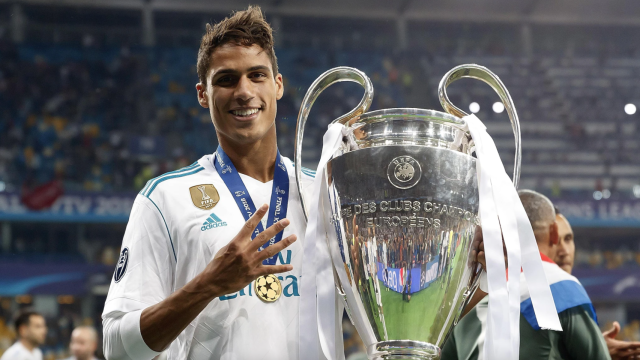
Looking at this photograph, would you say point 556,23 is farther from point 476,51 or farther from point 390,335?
point 390,335

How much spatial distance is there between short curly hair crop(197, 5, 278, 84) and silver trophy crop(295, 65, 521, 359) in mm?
344

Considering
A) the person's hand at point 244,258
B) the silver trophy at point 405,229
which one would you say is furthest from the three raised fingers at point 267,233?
the silver trophy at point 405,229

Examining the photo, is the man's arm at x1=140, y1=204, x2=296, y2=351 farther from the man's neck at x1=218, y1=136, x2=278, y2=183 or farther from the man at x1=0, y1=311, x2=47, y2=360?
the man at x1=0, y1=311, x2=47, y2=360

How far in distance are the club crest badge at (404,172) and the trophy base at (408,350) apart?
26 centimetres

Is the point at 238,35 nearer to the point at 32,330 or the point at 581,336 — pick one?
the point at 581,336

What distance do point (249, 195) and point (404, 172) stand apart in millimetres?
413

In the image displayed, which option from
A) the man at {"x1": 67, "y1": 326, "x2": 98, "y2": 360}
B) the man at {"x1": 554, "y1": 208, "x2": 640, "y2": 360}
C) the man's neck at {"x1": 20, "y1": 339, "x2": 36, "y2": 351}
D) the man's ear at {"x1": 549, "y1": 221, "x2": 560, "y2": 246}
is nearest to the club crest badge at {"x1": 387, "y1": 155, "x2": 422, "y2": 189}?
the man's ear at {"x1": 549, "y1": 221, "x2": 560, "y2": 246}

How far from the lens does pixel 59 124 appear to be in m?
10.6

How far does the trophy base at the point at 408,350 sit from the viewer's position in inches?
45.4

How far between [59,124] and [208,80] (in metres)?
9.85

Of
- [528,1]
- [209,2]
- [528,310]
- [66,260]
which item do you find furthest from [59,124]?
[528,310]

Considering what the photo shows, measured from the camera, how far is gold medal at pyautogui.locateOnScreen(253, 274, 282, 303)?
1340 mm

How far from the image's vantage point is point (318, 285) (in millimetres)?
1248

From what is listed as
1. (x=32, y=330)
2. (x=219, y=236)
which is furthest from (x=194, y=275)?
(x=32, y=330)
